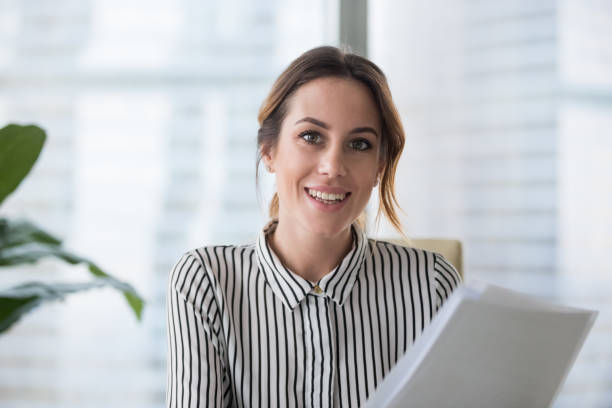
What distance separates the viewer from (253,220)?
7.24 feet

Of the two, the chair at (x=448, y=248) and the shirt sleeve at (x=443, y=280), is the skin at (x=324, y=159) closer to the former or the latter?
the shirt sleeve at (x=443, y=280)

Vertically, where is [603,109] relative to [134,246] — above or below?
above

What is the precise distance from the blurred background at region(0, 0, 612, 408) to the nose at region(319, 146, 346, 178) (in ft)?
3.61

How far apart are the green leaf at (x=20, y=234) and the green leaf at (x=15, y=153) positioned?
103 mm

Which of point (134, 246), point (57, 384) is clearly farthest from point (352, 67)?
point (57, 384)

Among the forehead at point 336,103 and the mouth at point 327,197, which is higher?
the forehead at point 336,103

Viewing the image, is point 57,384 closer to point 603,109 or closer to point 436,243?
point 436,243

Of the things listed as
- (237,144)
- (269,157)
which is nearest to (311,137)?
(269,157)

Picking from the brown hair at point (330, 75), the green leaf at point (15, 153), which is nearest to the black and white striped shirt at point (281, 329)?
the brown hair at point (330, 75)

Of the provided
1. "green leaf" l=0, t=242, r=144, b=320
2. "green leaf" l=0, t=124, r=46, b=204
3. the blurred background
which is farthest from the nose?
the blurred background

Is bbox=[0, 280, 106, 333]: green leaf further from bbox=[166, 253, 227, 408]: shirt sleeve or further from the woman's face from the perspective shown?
the woman's face

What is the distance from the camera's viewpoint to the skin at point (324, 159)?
100 cm

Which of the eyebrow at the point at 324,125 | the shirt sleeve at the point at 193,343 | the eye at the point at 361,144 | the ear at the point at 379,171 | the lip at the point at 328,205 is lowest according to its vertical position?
the shirt sleeve at the point at 193,343

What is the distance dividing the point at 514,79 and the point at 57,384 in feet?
6.81
